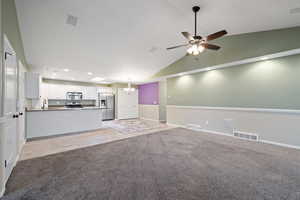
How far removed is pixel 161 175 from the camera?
200 cm

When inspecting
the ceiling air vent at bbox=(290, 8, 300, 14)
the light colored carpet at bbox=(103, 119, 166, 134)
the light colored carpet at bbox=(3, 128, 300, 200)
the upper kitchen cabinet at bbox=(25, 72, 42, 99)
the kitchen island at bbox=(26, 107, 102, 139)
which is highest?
the ceiling air vent at bbox=(290, 8, 300, 14)

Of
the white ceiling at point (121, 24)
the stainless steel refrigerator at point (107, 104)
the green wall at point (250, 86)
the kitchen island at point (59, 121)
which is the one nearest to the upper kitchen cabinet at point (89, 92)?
the stainless steel refrigerator at point (107, 104)

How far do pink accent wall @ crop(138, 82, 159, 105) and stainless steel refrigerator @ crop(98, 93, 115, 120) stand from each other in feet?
6.59

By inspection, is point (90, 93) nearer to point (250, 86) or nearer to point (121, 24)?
point (121, 24)

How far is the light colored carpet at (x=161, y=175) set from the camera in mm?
Result: 1592

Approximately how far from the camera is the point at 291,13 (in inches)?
95.3

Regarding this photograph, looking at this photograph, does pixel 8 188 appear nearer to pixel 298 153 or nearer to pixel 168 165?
pixel 168 165

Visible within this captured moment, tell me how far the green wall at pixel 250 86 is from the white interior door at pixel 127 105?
13.3 ft

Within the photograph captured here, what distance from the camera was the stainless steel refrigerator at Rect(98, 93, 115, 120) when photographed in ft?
24.5

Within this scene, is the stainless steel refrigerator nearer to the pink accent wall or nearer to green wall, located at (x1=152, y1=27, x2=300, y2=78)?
the pink accent wall

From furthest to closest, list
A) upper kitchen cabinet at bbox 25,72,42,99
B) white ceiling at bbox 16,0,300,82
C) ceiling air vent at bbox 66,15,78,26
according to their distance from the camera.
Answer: upper kitchen cabinet at bbox 25,72,42,99 < ceiling air vent at bbox 66,15,78,26 < white ceiling at bbox 16,0,300,82

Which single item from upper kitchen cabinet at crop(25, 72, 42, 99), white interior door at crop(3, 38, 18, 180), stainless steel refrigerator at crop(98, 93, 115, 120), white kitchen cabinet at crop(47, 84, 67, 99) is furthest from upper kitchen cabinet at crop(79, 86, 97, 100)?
white interior door at crop(3, 38, 18, 180)

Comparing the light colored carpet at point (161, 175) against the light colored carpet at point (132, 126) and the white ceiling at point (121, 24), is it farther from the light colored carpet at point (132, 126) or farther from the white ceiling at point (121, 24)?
the white ceiling at point (121, 24)

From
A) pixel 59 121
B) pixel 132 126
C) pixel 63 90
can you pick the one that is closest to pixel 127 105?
pixel 132 126
